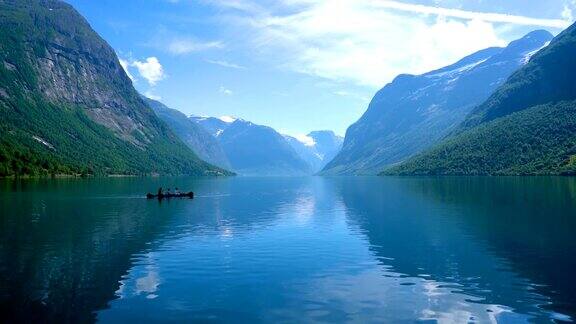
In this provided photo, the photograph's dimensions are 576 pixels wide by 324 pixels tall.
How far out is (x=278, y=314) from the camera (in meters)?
30.3

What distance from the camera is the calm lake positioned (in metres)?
30.8

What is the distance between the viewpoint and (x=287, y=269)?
43219 millimetres

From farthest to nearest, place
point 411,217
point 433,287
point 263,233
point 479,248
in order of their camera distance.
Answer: point 411,217 → point 263,233 → point 479,248 → point 433,287

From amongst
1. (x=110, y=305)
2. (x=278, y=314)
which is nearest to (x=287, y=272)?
(x=278, y=314)

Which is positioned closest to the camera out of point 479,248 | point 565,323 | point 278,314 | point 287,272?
point 565,323

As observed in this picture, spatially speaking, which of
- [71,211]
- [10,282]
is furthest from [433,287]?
[71,211]

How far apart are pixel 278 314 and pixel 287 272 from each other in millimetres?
11747

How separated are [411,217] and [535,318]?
54379mm

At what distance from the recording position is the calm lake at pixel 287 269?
3083 centimetres

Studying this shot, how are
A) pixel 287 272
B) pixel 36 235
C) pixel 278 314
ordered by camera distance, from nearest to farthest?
pixel 278 314, pixel 287 272, pixel 36 235

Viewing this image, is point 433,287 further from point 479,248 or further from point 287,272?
point 479,248

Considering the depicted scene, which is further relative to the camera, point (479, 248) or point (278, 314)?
point (479, 248)

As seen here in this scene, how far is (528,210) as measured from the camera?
287 feet

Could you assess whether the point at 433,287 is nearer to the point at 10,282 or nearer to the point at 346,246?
the point at 346,246
